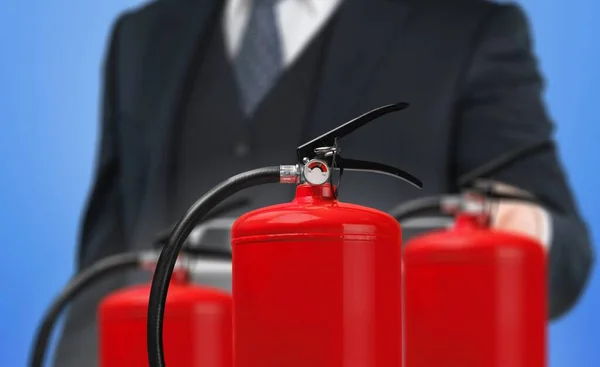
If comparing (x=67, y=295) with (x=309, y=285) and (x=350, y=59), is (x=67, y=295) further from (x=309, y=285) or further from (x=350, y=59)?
(x=350, y=59)

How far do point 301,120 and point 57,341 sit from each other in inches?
17.8

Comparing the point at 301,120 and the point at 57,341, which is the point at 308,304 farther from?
the point at 57,341

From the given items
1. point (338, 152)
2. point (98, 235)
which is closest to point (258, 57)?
point (98, 235)

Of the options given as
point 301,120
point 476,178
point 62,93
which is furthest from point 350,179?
point 62,93

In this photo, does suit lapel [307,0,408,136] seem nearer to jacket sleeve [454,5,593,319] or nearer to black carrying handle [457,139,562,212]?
jacket sleeve [454,5,593,319]

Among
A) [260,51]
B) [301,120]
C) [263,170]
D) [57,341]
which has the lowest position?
[57,341]

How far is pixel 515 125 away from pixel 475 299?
52 cm

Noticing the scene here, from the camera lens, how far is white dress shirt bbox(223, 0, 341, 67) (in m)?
1.24

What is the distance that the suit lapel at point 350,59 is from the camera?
1164 mm

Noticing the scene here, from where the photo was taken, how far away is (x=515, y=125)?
1.20 metres

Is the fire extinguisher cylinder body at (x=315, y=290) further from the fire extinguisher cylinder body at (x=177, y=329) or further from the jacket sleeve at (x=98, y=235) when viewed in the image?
the jacket sleeve at (x=98, y=235)

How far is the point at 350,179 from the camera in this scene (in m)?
1.16

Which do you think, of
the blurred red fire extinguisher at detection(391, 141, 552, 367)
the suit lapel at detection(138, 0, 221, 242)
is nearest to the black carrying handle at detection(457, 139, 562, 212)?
the blurred red fire extinguisher at detection(391, 141, 552, 367)

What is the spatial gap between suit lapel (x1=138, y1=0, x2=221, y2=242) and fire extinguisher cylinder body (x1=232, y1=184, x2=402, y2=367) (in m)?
0.74
